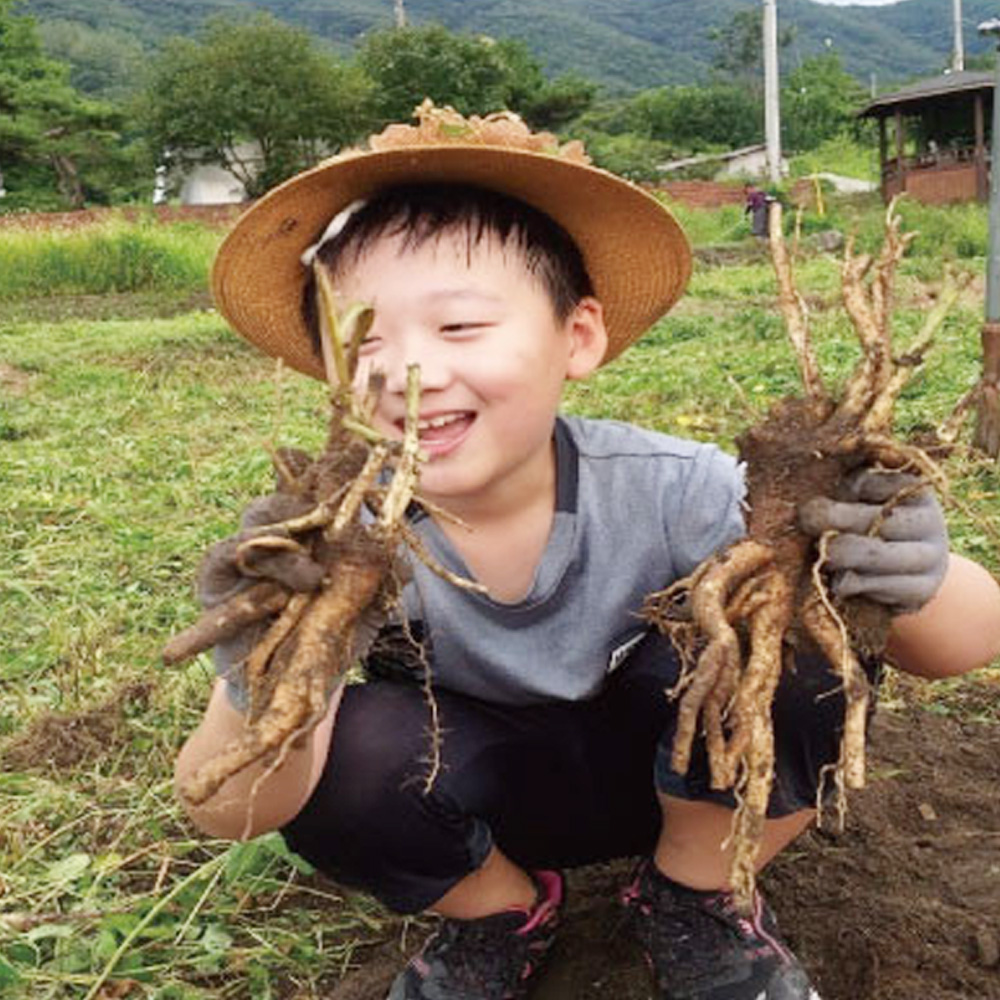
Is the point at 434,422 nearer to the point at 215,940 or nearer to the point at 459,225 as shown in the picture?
the point at 459,225

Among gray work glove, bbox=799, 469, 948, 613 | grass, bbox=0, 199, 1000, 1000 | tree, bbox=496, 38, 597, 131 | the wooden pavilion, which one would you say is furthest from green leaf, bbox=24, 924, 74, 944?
tree, bbox=496, 38, 597, 131

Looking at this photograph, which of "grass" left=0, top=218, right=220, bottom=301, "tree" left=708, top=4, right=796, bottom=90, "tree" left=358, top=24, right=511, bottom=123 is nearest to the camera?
"grass" left=0, top=218, right=220, bottom=301

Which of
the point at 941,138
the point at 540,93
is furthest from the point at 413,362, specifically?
the point at 540,93

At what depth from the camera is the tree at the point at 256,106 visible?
34156 millimetres

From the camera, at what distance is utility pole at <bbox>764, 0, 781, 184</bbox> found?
21.6 metres

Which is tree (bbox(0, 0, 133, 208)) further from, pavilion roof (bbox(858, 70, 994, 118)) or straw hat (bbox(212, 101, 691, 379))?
straw hat (bbox(212, 101, 691, 379))

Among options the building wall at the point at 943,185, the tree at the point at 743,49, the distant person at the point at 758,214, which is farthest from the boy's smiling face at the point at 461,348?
the tree at the point at 743,49

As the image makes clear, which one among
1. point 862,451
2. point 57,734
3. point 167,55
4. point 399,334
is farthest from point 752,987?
point 167,55

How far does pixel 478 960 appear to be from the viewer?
Answer: 161cm

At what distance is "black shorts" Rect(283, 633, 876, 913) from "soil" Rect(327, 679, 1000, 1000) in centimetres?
16

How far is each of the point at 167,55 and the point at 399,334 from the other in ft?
131

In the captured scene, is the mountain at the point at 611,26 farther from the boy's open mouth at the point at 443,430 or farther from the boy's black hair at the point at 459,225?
the boy's open mouth at the point at 443,430

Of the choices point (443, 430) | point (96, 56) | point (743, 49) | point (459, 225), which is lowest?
point (443, 430)

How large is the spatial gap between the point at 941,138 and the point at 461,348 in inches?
987
